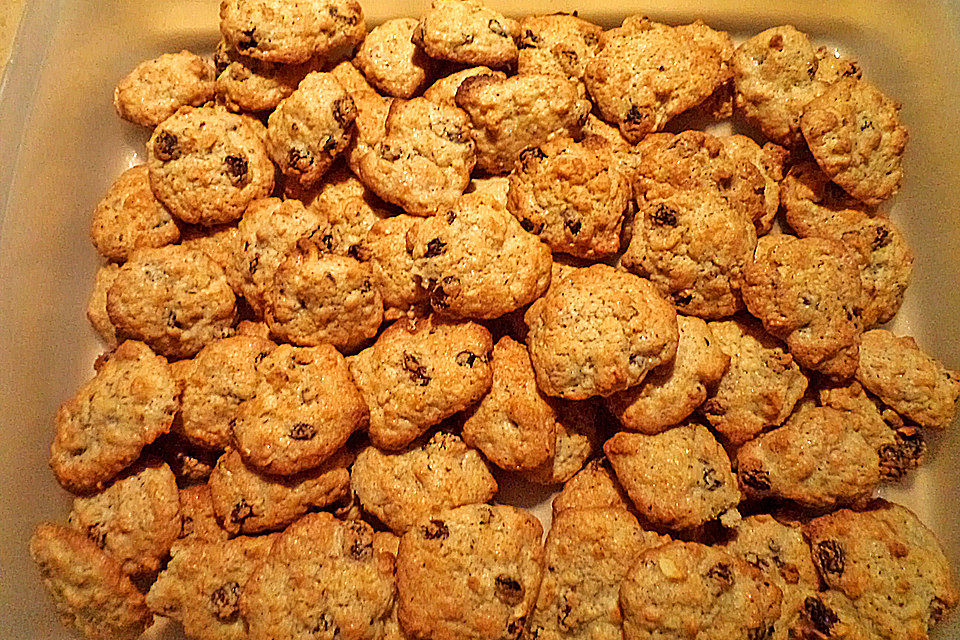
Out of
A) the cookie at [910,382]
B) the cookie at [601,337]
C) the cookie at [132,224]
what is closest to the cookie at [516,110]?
the cookie at [601,337]

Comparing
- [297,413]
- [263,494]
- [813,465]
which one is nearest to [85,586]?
[263,494]

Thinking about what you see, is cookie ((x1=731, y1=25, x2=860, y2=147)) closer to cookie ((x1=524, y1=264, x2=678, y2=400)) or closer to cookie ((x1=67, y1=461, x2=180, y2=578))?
cookie ((x1=524, y1=264, x2=678, y2=400))

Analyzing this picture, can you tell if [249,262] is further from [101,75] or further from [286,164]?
[101,75]

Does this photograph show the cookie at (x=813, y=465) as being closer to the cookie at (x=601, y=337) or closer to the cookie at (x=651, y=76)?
the cookie at (x=601, y=337)

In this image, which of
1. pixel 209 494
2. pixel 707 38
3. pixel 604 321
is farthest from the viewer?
pixel 707 38

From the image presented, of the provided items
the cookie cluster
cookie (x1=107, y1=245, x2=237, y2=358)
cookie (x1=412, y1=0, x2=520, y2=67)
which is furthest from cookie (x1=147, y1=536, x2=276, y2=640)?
cookie (x1=412, y1=0, x2=520, y2=67)

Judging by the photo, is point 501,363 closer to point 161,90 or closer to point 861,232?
point 861,232

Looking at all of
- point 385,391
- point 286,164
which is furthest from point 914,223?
point 286,164
